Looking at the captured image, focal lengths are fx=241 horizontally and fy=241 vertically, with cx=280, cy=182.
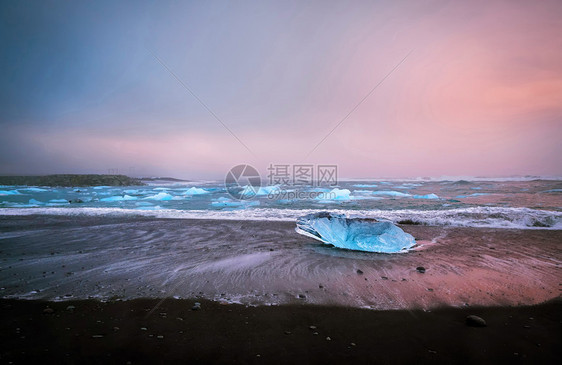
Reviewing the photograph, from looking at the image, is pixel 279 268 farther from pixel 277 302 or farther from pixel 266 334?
pixel 266 334

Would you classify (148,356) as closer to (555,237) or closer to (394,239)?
(394,239)

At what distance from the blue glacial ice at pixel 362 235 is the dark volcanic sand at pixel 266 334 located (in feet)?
7.34

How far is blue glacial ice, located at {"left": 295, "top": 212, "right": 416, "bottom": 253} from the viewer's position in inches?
183

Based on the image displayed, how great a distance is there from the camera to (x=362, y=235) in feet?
15.8

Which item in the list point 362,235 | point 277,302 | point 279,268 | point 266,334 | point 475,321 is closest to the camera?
point 266,334

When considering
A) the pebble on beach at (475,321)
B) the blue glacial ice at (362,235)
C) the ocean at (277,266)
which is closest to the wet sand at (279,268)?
the ocean at (277,266)

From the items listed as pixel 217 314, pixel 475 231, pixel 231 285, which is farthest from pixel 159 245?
pixel 475 231

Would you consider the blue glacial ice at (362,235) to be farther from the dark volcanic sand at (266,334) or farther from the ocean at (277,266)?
the dark volcanic sand at (266,334)

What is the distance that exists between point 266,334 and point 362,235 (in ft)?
11.0

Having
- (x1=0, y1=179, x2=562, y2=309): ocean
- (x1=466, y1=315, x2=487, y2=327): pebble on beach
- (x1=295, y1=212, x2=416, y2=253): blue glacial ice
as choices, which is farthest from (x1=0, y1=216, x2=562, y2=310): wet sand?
(x1=466, y1=315, x2=487, y2=327): pebble on beach

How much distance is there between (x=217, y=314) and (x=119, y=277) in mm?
1858

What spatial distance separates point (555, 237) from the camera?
5.32 metres

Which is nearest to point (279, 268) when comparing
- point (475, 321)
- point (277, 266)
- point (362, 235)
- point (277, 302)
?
point (277, 266)

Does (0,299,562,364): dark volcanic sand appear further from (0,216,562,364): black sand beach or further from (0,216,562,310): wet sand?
(0,216,562,310): wet sand
